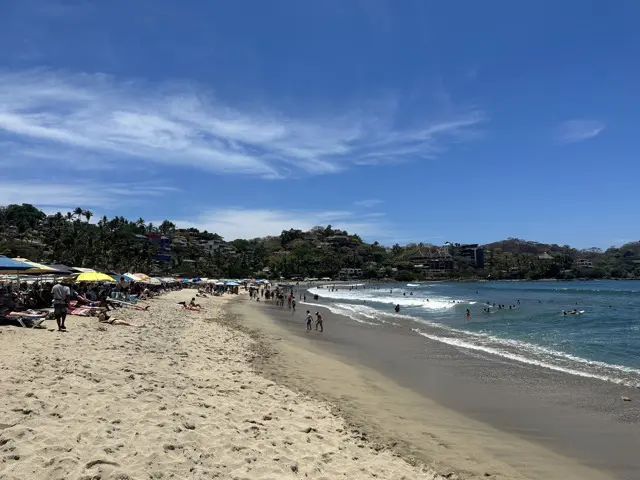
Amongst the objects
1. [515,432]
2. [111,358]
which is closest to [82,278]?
[111,358]

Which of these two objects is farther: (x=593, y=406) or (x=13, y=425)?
(x=593, y=406)

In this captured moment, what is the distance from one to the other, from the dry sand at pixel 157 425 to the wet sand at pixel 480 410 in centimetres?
126

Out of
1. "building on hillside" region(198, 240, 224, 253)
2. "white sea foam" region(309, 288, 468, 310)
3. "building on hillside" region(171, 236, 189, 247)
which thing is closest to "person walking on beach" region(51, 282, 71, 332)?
"white sea foam" region(309, 288, 468, 310)

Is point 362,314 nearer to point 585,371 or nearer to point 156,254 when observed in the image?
point 585,371

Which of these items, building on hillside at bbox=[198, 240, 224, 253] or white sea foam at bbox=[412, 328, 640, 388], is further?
building on hillside at bbox=[198, 240, 224, 253]

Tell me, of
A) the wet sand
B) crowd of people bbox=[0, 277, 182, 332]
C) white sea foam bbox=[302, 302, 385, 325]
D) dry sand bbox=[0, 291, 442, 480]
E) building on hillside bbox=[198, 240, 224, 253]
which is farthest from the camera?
building on hillside bbox=[198, 240, 224, 253]

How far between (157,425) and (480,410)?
24.1ft

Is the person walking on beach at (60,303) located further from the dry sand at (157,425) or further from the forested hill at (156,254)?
the forested hill at (156,254)

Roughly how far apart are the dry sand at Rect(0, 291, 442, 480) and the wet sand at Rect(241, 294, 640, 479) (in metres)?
1.26

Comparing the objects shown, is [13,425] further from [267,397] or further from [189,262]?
[189,262]

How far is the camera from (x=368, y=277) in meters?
191

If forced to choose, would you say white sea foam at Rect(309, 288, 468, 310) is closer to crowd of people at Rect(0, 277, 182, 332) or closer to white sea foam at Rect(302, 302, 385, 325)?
white sea foam at Rect(302, 302, 385, 325)

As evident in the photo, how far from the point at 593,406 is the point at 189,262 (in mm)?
133913

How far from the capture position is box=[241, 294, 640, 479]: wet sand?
7262 mm
